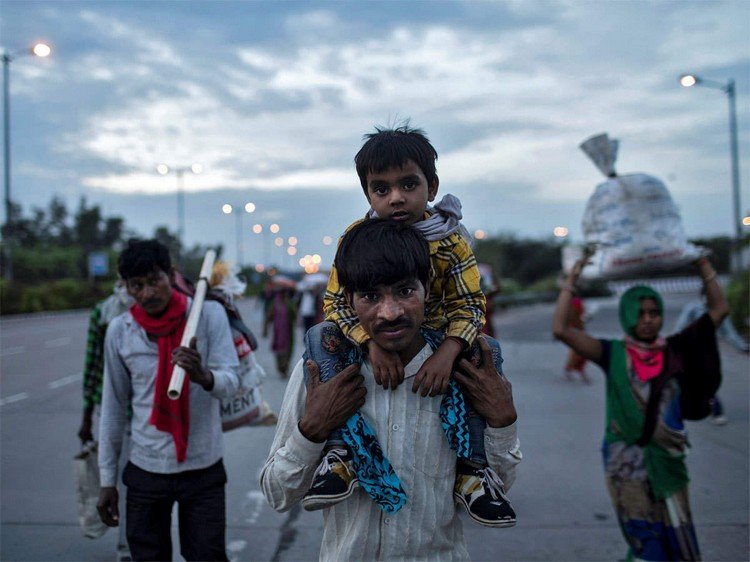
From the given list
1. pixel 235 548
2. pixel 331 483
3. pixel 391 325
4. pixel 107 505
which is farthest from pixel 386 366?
pixel 235 548

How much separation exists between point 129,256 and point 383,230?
1802mm

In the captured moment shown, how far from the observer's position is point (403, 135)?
2.28 metres

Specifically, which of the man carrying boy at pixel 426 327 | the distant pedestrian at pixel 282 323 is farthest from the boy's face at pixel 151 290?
the distant pedestrian at pixel 282 323

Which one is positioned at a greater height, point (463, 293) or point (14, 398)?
point (463, 293)

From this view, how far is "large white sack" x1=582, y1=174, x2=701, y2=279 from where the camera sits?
429 centimetres

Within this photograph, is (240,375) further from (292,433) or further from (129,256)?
(292,433)

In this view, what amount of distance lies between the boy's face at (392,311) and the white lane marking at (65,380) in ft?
37.0

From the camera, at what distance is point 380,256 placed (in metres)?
1.91

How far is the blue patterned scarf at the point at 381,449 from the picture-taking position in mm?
1896

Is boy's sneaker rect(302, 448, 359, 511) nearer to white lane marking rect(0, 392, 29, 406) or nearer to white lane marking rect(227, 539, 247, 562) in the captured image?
white lane marking rect(227, 539, 247, 562)

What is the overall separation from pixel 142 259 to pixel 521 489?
3954 mm

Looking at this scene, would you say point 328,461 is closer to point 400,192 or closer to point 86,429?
point 400,192

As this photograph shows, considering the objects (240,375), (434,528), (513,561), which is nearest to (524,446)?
(513,561)

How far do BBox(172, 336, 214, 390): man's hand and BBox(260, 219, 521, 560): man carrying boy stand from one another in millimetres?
1193
